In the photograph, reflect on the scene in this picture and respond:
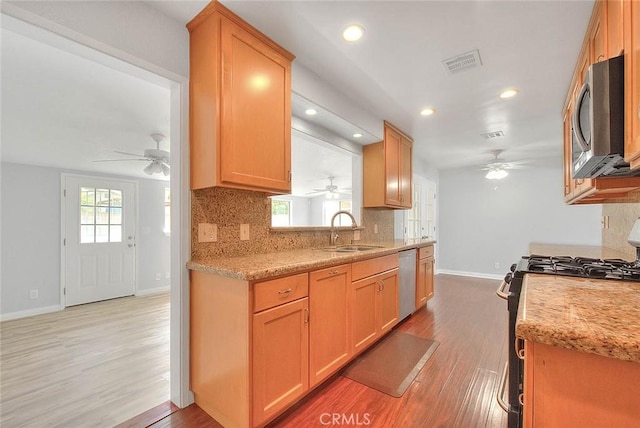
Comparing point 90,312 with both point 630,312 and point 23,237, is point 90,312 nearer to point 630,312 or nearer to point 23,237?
point 23,237

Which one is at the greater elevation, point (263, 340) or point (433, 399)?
point (263, 340)

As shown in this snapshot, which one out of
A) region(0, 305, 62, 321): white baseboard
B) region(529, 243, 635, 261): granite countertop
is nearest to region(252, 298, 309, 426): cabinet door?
region(529, 243, 635, 261): granite countertop

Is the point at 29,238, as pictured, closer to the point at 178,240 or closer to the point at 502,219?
the point at 178,240

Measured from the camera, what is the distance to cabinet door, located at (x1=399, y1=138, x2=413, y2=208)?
375cm

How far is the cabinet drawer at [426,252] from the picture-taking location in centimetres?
344

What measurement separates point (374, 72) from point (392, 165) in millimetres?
1477

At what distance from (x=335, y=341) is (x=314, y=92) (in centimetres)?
194

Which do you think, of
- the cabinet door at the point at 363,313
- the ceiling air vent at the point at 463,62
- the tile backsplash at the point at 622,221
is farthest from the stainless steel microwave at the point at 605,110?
the cabinet door at the point at 363,313

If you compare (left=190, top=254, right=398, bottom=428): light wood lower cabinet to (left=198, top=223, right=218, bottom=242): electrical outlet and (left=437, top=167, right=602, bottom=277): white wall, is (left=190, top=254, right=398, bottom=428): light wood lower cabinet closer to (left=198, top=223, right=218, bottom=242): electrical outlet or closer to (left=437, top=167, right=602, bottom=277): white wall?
(left=198, top=223, right=218, bottom=242): electrical outlet

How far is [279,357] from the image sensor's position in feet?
4.96

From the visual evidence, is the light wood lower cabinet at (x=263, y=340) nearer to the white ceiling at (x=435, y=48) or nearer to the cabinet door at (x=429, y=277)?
the white ceiling at (x=435, y=48)

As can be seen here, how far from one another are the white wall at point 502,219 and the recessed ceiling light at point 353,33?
5.15 metres

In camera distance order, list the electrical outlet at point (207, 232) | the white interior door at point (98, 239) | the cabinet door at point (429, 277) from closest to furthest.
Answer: the electrical outlet at point (207, 232) < the cabinet door at point (429, 277) < the white interior door at point (98, 239)

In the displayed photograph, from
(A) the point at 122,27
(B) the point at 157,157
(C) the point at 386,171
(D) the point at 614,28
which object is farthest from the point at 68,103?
(D) the point at 614,28
